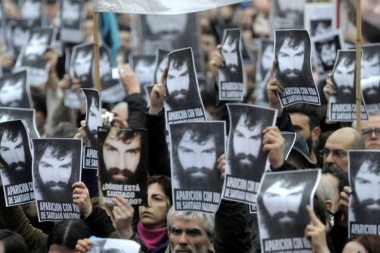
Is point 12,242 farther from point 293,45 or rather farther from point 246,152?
point 293,45

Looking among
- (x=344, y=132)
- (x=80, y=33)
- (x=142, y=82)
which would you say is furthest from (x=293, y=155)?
(x=80, y=33)

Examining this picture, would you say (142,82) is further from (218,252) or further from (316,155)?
(218,252)

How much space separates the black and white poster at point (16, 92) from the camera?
11.0 meters

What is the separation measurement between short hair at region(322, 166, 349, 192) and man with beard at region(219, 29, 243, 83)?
137cm

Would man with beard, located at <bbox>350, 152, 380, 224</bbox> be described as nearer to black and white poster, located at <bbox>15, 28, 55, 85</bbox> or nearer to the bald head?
the bald head

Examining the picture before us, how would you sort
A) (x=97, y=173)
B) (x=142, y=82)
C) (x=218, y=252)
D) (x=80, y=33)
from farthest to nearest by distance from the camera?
1. (x=80, y=33)
2. (x=142, y=82)
3. (x=97, y=173)
4. (x=218, y=252)

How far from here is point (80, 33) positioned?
1513 centimetres

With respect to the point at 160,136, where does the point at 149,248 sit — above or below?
below

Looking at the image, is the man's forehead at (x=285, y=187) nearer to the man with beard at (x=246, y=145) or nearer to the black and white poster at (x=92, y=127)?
the man with beard at (x=246, y=145)

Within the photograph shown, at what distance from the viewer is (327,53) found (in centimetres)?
1014

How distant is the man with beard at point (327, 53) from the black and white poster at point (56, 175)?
2833 millimetres

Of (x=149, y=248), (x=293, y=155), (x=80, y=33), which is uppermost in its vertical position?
(x=80, y=33)

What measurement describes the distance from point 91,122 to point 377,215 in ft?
7.27

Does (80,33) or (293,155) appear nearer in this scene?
(293,155)
